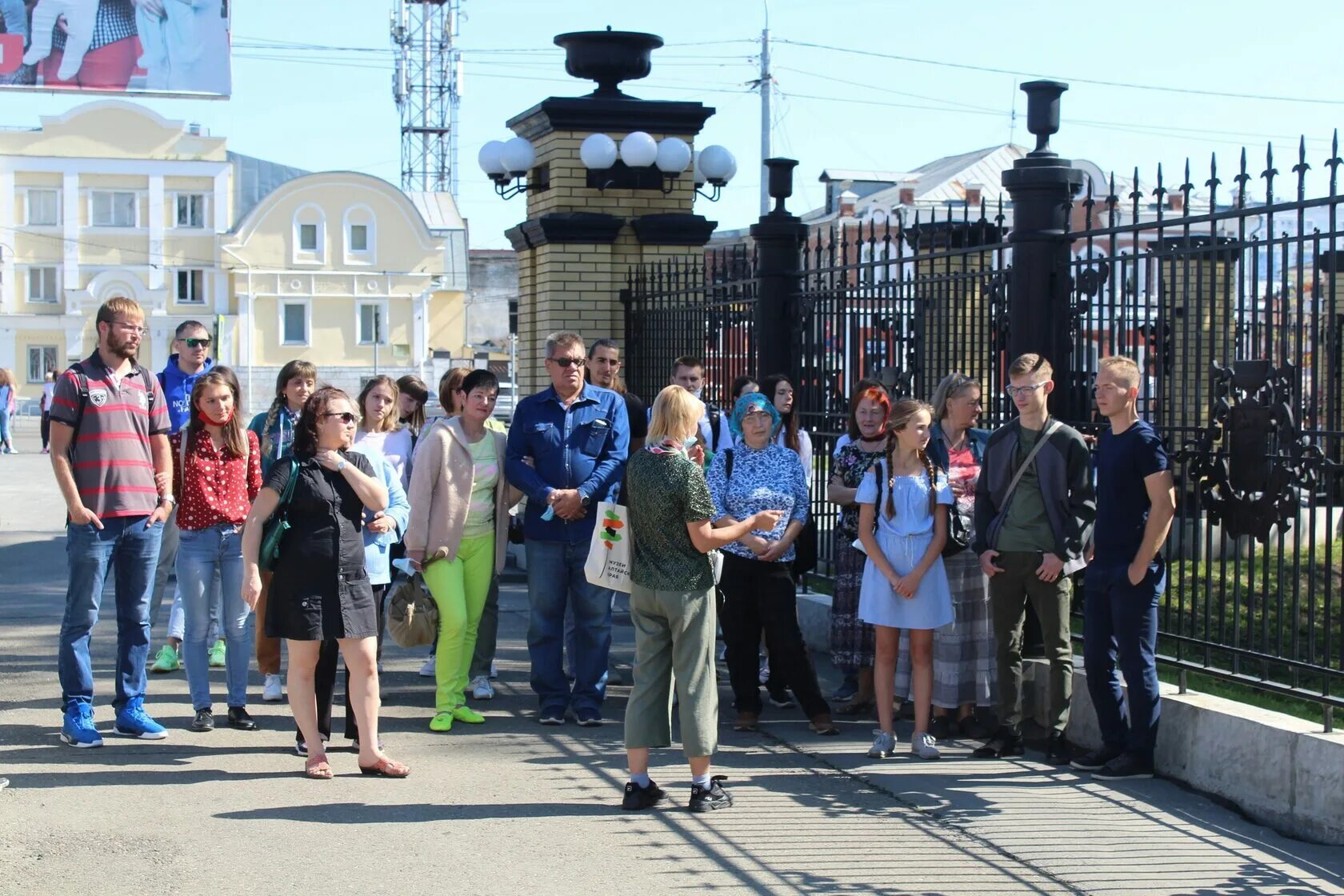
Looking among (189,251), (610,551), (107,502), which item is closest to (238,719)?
(107,502)

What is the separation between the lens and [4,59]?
1892 cm

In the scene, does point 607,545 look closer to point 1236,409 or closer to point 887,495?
point 887,495

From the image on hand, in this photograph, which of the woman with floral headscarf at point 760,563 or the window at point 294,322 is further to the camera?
the window at point 294,322

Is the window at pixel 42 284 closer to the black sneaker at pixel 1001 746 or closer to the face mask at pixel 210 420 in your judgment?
the face mask at pixel 210 420

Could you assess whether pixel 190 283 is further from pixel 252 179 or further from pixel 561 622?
pixel 561 622

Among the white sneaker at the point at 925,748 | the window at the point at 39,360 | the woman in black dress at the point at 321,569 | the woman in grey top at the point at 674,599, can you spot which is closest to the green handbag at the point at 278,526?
the woman in black dress at the point at 321,569

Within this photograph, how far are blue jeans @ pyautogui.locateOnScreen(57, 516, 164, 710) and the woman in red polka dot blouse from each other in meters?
0.20

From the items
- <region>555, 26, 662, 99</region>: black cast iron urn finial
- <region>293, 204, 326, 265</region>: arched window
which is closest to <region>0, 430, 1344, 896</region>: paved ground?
<region>555, 26, 662, 99</region>: black cast iron urn finial

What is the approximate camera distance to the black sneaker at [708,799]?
251 inches

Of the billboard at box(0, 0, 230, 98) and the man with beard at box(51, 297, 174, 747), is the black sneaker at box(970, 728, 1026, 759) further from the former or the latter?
the billboard at box(0, 0, 230, 98)

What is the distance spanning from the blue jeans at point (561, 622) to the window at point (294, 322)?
55.8 meters

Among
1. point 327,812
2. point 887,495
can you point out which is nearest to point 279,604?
point 327,812

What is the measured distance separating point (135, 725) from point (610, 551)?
2.54 meters

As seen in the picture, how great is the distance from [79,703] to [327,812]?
173 cm
